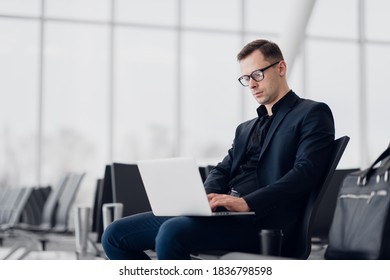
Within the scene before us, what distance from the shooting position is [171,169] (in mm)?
2182

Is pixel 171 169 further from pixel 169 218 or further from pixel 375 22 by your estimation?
pixel 375 22

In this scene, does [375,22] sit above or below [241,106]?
above

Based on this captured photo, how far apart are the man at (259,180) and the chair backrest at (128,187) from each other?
102 cm

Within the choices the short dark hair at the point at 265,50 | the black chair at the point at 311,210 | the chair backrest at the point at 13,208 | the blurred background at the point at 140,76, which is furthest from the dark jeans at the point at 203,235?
the blurred background at the point at 140,76

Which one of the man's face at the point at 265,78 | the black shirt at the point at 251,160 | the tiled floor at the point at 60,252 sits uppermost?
the man's face at the point at 265,78

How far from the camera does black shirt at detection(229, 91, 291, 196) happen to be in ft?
8.02

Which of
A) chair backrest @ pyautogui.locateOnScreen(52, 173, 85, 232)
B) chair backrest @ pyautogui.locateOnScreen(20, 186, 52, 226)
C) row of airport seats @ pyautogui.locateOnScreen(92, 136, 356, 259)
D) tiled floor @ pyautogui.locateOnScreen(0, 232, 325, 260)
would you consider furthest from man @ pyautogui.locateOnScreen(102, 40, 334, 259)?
chair backrest @ pyautogui.locateOnScreen(20, 186, 52, 226)

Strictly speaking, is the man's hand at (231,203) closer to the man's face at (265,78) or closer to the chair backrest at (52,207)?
the man's face at (265,78)

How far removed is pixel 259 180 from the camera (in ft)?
7.85

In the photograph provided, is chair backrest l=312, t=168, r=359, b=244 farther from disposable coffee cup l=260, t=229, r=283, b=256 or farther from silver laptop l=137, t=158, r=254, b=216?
disposable coffee cup l=260, t=229, r=283, b=256

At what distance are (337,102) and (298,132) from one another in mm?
7684

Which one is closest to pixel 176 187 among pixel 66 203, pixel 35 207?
pixel 66 203

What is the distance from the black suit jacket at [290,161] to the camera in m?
2.21
